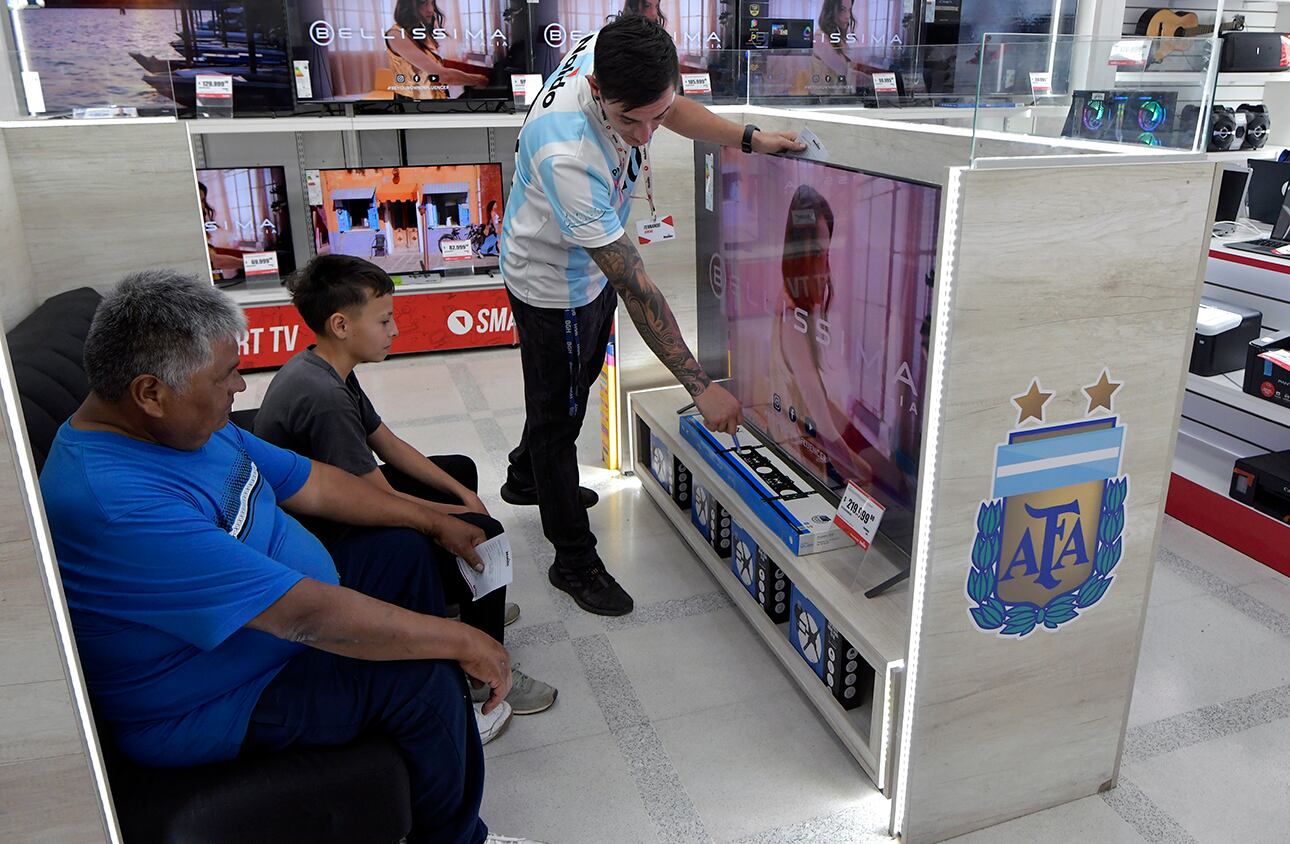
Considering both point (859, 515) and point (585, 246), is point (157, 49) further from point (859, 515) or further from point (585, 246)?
point (859, 515)

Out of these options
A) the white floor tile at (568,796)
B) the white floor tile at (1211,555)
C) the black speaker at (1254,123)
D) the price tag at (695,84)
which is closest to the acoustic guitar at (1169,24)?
the black speaker at (1254,123)

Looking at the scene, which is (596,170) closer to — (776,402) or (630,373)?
(776,402)

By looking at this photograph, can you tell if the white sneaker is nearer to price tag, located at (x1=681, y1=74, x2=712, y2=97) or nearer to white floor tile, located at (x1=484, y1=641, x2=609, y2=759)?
white floor tile, located at (x1=484, y1=641, x2=609, y2=759)

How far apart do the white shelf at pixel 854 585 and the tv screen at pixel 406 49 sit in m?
3.09

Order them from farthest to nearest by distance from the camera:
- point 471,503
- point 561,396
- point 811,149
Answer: point 561,396 < point 811,149 < point 471,503

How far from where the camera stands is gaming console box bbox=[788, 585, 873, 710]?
204 centimetres

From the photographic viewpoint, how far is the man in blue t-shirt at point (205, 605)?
129cm

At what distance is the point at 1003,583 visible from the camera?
1.72 meters

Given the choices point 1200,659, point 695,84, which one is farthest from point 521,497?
point 1200,659

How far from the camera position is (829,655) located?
6.84 feet

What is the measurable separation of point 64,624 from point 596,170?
4.85 ft

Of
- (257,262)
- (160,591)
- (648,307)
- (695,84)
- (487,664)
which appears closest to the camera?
(160,591)

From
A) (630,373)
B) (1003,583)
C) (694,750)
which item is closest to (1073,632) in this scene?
(1003,583)

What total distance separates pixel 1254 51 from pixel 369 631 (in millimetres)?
4904
